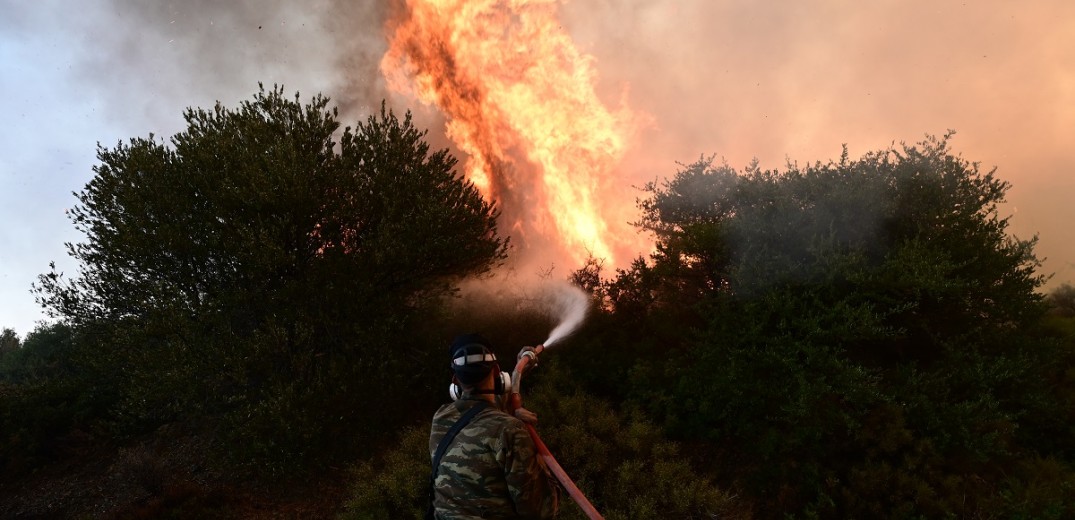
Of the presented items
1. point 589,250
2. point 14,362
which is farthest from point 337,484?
point 14,362

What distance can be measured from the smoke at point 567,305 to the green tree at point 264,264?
183 inches

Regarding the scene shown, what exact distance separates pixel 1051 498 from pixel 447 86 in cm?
2066

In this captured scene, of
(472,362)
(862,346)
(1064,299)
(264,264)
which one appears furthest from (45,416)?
(1064,299)

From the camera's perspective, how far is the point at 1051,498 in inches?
351

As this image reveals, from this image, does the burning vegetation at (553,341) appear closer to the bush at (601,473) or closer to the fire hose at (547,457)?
the bush at (601,473)

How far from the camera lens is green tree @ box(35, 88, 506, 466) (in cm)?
1362

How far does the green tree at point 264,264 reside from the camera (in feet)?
44.7

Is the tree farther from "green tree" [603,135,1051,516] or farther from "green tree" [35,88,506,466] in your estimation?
"green tree" [603,135,1051,516]

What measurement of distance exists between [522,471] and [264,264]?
42.0 ft

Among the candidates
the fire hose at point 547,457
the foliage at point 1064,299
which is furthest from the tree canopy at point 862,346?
the foliage at point 1064,299

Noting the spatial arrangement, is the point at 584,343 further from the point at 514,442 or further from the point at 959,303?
the point at 514,442

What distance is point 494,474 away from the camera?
3941 millimetres

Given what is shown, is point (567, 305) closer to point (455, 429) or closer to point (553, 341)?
point (553, 341)

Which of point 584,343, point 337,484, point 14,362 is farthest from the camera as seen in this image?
point 14,362
